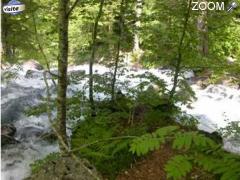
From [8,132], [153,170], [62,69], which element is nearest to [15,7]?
[62,69]

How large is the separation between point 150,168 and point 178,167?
169 inches

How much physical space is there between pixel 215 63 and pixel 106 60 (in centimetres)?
204

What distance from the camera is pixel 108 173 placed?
488cm

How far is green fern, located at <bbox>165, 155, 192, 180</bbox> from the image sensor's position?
93 centimetres

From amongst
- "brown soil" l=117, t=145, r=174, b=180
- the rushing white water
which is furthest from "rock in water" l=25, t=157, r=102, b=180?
"brown soil" l=117, t=145, r=174, b=180

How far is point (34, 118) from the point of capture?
7.41 metres

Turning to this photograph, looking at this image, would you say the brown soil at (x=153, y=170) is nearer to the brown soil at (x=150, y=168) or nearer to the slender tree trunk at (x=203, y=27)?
the brown soil at (x=150, y=168)

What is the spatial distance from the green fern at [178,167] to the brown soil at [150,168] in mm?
3960

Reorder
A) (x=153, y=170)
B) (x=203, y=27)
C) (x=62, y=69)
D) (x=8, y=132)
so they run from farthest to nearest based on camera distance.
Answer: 1. (x=203, y=27)
2. (x=8, y=132)
3. (x=153, y=170)
4. (x=62, y=69)

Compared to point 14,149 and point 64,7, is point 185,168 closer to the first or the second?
point 64,7

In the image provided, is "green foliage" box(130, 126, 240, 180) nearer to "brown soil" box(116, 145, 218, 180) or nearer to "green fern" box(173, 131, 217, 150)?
"green fern" box(173, 131, 217, 150)

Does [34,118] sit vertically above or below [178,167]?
below

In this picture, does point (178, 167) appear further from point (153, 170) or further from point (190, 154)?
point (153, 170)

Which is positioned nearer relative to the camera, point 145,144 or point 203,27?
point 145,144
